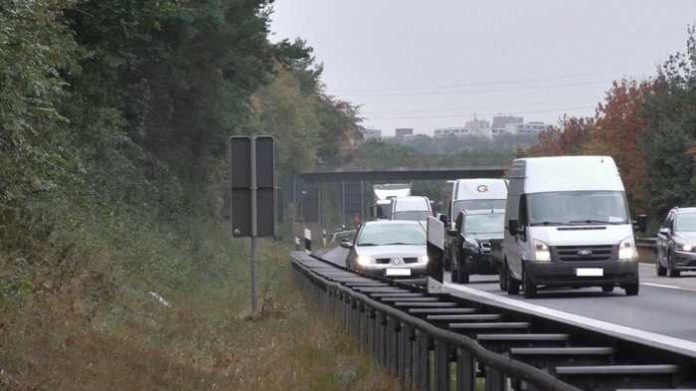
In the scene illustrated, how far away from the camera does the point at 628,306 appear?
25.1 meters

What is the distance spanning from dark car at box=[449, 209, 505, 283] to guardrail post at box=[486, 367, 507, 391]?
28608 mm

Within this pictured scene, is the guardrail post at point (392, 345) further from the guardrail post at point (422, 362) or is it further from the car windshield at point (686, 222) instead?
the car windshield at point (686, 222)

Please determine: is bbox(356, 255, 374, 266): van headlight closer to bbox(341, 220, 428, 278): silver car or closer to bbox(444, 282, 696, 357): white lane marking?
bbox(341, 220, 428, 278): silver car

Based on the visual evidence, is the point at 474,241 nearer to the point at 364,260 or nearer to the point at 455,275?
the point at 455,275

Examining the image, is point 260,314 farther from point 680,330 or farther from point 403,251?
point 403,251

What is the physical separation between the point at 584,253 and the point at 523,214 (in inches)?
64.6

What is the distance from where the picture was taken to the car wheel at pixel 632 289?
28417 mm

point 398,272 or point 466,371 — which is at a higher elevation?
point 466,371

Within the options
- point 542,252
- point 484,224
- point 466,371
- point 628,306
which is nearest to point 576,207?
point 542,252

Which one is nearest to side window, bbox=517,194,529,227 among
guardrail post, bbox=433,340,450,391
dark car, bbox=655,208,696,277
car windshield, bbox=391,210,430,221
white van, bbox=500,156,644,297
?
white van, bbox=500,156,644,297

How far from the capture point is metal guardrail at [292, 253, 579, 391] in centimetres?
778

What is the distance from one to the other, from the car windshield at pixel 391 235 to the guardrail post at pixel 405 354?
21947 millimetres

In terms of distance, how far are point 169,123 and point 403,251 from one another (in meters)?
14.6

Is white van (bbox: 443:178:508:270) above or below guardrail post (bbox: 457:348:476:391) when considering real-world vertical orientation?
below
